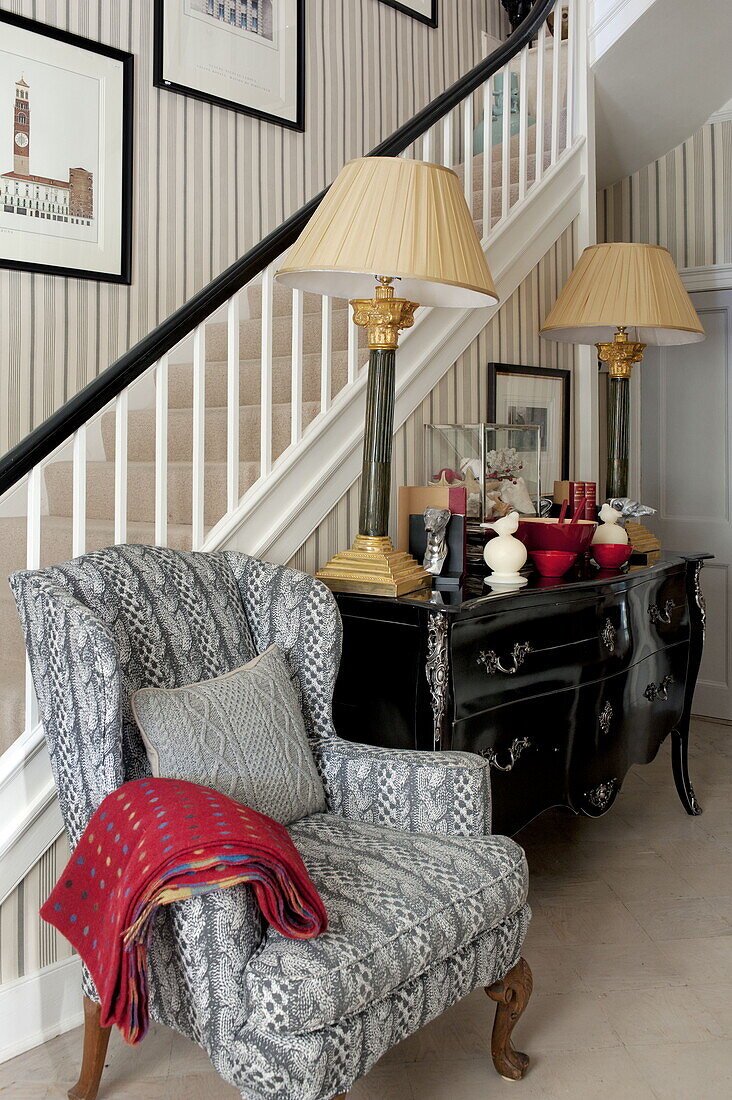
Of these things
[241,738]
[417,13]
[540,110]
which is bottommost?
[241,738]

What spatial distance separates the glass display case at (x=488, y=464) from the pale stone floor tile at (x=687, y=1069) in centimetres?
143

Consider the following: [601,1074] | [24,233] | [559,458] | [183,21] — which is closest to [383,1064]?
[601,1074]

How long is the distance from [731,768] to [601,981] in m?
1.84

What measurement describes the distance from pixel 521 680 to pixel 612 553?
0.73 m

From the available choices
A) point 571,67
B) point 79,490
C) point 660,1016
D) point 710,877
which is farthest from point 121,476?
point 571,67

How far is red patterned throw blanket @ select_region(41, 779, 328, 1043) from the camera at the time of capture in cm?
137

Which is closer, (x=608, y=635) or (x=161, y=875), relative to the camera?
(x=161, y=875)

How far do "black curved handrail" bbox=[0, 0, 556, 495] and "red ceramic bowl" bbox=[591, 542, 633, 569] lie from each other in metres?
1.32

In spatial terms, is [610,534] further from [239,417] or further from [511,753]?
[239,417]

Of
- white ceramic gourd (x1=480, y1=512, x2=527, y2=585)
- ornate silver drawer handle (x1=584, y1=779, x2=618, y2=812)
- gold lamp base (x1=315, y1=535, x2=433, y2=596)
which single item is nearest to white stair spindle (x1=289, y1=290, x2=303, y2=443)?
gold lamp base (x1=315, y1=535, x2=433, y2=596)

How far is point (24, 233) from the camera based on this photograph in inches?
120

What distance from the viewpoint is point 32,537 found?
200cm

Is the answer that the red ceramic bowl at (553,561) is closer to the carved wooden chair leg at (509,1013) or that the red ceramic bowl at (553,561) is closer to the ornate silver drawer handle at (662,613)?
the ornate silver drawer handle at (662,613)

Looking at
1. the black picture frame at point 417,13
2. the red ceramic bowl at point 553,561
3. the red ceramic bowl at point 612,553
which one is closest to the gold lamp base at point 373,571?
the red ceramic bowl at point 553,561
